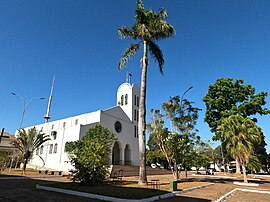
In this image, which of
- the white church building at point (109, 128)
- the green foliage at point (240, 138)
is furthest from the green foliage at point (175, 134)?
the white church building at point (109, 128)

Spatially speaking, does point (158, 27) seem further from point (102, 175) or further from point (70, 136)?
point (70, 136)

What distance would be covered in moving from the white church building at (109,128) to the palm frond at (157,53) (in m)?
16.5

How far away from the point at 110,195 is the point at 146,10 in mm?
14056

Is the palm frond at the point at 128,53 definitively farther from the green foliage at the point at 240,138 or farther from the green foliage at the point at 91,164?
the green foliage at the point at 240,138

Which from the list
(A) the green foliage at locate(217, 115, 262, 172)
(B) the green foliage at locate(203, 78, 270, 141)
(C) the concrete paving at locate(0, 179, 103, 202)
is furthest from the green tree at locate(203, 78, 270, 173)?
(C) the concrete paving at locate(0, 179, 103, 202)

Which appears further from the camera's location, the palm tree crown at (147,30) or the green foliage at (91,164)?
the palm tree crown at (147,30)

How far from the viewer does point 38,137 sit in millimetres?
23906

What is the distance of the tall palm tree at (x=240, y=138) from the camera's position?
17344 millimetres

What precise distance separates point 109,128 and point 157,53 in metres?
18.4

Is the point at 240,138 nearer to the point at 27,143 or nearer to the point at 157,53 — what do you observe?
the point at 157,53

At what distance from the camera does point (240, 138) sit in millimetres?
17828

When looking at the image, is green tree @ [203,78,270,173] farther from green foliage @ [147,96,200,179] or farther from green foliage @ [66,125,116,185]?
green foliage @ [66,125,116,185]

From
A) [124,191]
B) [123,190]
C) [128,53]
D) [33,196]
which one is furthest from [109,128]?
[33,196]

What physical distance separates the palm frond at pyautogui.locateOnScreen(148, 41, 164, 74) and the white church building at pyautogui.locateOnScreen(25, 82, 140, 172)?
1654cm
